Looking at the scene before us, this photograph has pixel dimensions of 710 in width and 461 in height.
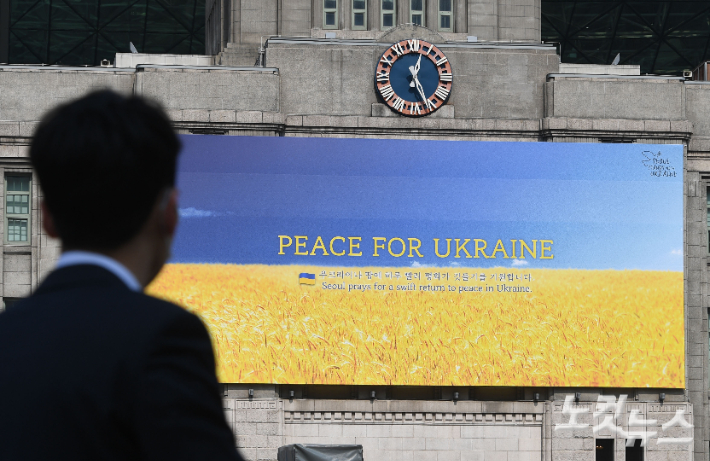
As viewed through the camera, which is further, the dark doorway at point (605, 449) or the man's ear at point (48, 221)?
the dark doorway at point (605, 449)

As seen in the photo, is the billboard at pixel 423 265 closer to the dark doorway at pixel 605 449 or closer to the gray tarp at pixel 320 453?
the dark doorway at pixel 605 449

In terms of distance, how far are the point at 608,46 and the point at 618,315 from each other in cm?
3489

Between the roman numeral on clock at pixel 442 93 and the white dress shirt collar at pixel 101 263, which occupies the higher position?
the roman numeral on clock at pixel 442 93

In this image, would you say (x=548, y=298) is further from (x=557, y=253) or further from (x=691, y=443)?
(x=691, y=443)

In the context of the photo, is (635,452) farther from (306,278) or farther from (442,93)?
(442,93)

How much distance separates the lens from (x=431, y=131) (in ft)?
108

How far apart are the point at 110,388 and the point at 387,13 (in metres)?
33.5

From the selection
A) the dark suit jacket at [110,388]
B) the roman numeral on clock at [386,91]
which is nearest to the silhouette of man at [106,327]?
the dark suit jacket at [110,388]

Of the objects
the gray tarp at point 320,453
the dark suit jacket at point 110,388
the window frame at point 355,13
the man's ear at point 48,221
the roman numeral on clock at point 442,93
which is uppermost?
the window frame at point 355,13

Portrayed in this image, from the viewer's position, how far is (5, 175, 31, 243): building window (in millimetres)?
32625

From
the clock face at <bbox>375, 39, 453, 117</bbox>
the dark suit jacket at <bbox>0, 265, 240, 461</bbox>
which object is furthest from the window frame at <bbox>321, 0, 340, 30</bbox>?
the dark suit jacket at <bbox>0, 265, 240, 461</bbox>

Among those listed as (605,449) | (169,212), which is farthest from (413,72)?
(169,212)

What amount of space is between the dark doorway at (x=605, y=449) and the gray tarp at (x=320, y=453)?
23.6 feet

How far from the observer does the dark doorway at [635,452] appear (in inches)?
1254
